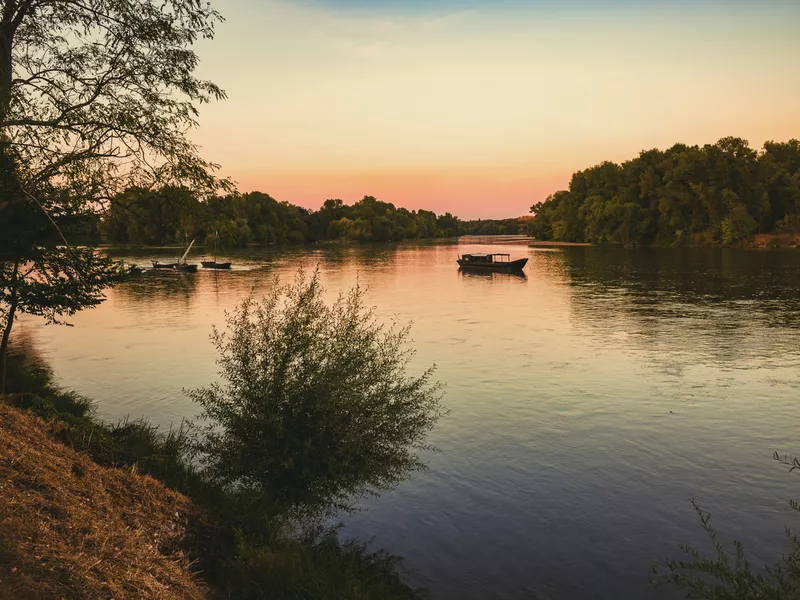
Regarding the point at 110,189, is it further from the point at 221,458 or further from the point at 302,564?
the point at 302,564

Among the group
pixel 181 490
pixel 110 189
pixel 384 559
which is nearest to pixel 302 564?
pixel 384 559

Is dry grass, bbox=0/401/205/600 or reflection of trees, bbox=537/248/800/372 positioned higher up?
dry grass, bbox=0/401/205/600

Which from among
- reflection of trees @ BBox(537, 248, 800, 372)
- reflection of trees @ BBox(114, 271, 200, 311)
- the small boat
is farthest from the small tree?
the small boat

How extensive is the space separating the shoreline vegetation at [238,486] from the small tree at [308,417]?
0.04m

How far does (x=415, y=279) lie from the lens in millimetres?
86562

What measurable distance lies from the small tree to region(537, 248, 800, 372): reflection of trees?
2159 centimetres

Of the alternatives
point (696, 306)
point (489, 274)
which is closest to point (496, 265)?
point (489, 274)

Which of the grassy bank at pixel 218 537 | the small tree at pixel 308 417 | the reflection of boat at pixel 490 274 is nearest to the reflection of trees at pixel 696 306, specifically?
the reflection of boat at pixel 490 274

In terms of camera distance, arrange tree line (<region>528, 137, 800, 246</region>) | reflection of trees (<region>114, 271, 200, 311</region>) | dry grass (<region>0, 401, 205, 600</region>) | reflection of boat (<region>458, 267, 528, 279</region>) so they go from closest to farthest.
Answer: dry grass (<region>0, 401, 205, 600</region>) → reflection of trees (<region>114, 271, 200, 311</region>) → reflection of boat (<region>458, 267, 528, 279</region>) → tree line (<region>528, 137, 800, 246</region>)

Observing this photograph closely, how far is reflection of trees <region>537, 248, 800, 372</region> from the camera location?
37.2m

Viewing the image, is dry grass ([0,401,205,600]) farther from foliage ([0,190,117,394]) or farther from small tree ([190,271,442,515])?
foliage ([0,190,117,394])

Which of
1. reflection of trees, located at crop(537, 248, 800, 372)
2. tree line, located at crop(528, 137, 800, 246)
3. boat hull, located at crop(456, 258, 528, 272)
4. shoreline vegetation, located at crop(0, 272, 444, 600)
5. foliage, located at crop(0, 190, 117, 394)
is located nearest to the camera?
shoreline vegetation, located at crop(0, 272, 444, 600)

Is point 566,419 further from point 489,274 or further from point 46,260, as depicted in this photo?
point 489,274

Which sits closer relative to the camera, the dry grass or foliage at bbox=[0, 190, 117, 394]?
the dry grass
